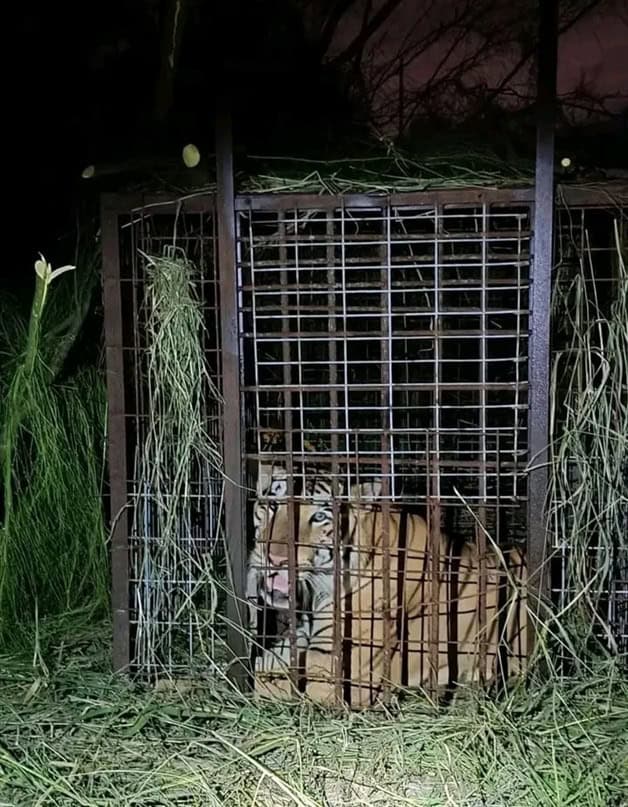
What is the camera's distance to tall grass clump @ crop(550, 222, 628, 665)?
2.68 m

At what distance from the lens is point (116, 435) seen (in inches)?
112

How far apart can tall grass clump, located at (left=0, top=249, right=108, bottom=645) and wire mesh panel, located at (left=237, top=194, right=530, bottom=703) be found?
0.94 metres

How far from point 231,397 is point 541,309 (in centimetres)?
101

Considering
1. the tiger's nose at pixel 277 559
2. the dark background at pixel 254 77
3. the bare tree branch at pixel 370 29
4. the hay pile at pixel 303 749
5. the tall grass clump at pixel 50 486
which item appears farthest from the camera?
the bare tree branch at pixel 370 29

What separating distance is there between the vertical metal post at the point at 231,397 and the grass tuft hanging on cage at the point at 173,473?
0.08m

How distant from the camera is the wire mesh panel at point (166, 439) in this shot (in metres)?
2.75

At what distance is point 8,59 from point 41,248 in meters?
0.86

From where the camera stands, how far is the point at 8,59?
12.7ft

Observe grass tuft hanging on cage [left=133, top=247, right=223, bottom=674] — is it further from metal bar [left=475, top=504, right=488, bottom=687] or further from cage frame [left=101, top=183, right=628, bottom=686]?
metal bar [left=475, top=504, right=488, bottom=687]

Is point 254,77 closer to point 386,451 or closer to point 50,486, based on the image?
point 50,486

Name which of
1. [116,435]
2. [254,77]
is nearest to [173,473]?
[116,435]

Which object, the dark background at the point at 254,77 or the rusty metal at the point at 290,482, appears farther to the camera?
the dark background at the point at 254,77

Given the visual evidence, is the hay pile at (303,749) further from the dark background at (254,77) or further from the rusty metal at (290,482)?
the dark background at (254,77)

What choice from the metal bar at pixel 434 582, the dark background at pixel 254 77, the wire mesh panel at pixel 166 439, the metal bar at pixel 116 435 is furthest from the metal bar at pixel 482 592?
the dark background at pixel 254 77
